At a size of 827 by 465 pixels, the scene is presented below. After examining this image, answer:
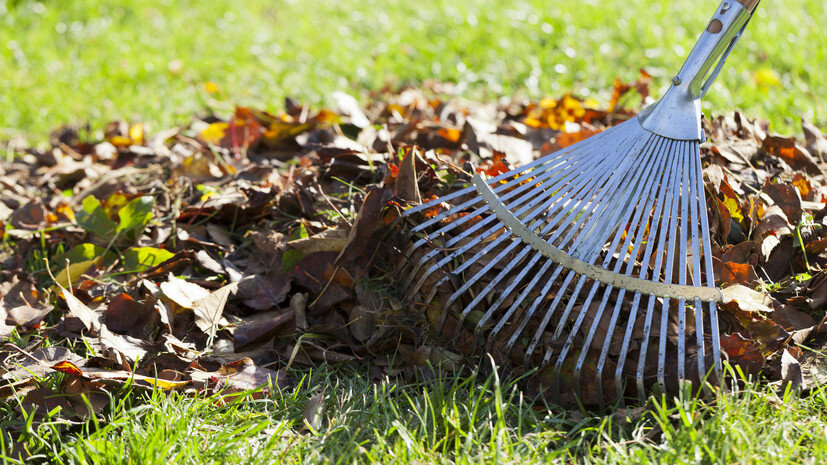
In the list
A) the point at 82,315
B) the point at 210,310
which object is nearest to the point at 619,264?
the point at 210,310

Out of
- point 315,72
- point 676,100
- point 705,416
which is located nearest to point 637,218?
point 676,100

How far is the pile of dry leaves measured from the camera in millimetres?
1795

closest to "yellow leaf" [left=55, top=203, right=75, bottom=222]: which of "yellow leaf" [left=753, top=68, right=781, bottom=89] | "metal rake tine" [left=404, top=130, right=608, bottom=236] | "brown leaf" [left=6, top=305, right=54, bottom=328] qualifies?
"brown leaf" [left=6, top=305, right=54, bottom=328]

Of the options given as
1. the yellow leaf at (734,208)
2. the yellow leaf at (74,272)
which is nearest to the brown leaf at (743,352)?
the yellow leaf at (734,208)

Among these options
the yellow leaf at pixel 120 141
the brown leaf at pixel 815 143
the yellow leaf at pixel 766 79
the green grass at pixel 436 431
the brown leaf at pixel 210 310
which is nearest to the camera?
the green grass at pixel 436 431

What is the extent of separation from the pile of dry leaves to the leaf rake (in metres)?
0.11

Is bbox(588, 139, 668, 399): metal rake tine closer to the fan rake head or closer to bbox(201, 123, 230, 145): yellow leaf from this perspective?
the fan rake head

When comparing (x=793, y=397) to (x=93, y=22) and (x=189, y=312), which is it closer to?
(x=189, y=312)

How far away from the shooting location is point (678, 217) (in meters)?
1.96

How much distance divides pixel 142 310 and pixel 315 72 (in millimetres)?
2476

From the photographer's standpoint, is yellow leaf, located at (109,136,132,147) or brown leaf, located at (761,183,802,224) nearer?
brown leaf, located at (761,183,802,224)

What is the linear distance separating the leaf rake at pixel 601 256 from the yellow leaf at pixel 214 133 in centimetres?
131

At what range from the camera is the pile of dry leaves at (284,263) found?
1.79m

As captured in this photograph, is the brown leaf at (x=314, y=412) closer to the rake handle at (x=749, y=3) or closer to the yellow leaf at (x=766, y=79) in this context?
the rake handle at (x=749, y=3)
